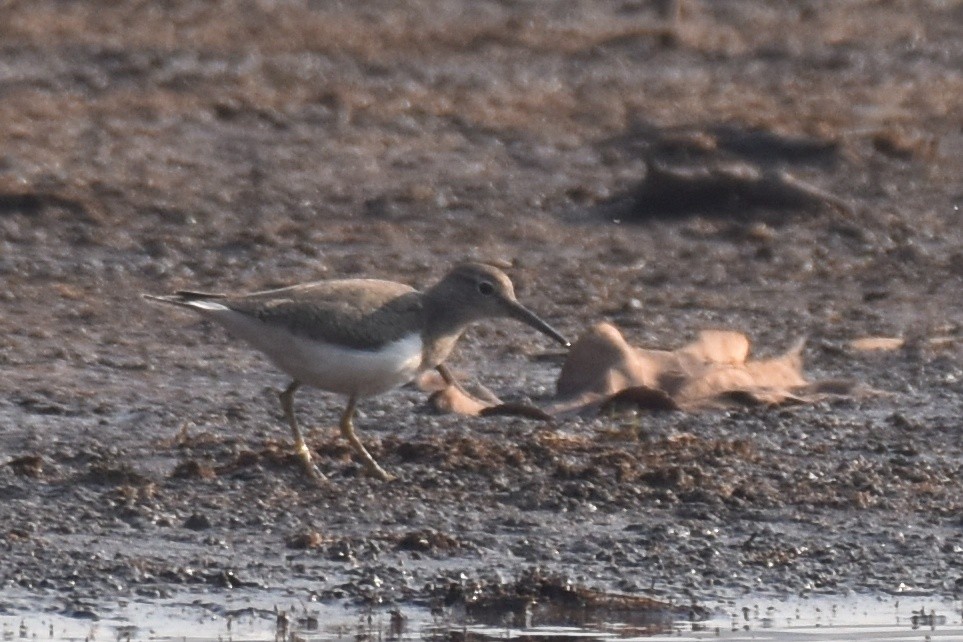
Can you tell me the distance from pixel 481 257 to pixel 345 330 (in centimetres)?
419

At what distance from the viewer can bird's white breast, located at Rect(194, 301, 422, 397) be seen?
24.5 ft

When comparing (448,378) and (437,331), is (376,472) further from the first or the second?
(448,378)

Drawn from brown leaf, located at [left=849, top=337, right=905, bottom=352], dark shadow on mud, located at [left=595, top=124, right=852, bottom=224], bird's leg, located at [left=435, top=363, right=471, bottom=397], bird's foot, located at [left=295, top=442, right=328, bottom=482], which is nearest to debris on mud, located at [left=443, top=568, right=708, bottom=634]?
bird's foot, located at [left=295, top=442, right=328, bottom=482]

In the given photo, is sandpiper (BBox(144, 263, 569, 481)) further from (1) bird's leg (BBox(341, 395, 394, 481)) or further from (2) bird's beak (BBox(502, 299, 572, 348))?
(2) bird's beak (BBox(502, 299, 572, 348))

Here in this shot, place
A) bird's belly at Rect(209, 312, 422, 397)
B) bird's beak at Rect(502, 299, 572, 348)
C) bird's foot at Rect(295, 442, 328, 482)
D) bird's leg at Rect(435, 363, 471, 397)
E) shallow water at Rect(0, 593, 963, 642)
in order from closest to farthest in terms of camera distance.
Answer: shallow water at Rect(0, 593, 963, 642) → bird's belly at Rect(209, 312, 422, 397) → bird's foot at Rect(295, 442, 328, 482) → bird's beak at Rect(502, 299, 572, 348) → bird's leg at Rect(435, 363, 471, 397)

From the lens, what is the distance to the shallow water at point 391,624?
20.4 ft

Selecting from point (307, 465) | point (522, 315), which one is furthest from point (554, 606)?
point (522, 315)

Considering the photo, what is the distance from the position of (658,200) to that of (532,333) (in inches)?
94.9

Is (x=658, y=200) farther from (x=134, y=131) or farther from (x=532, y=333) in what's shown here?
(x=134, y=131)

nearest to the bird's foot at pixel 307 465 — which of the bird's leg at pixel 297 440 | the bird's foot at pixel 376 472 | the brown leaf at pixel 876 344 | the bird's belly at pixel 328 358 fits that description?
the bird's leg at pixel 297 440

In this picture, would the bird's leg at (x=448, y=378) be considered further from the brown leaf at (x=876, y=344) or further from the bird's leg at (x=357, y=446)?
the brown leaf at (x=876, y=344)

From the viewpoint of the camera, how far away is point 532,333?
10.3 m

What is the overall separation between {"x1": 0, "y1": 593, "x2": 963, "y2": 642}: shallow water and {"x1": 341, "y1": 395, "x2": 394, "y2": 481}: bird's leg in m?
1.24

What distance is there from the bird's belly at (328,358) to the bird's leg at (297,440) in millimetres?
259
